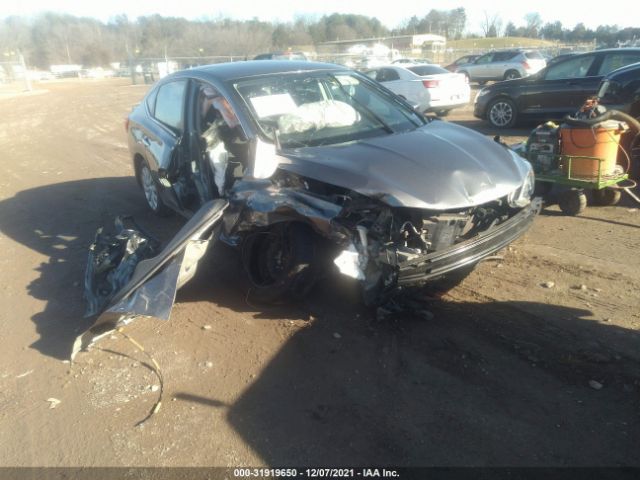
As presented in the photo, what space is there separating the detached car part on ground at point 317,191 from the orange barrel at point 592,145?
1814mm

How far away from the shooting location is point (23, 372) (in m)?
3.58

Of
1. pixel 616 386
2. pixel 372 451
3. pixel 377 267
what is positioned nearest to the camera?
pixel 372 451

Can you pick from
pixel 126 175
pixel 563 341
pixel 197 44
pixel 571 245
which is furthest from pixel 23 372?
pixel 197 44

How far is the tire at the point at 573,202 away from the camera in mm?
5730

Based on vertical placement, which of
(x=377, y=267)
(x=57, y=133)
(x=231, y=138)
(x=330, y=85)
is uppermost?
(x=330, y=85)

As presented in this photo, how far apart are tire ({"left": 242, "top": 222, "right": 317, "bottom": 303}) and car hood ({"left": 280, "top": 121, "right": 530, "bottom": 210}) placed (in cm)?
49

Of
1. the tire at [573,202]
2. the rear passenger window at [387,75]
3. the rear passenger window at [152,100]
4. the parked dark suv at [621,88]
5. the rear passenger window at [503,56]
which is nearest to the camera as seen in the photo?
the tire at [573,202]

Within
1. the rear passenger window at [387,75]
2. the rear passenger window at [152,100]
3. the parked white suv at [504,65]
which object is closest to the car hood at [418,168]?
the rear passenger window at [152,100]

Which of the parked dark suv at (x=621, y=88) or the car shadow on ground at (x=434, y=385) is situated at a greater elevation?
the parked dark suv at (x=621, y=88)

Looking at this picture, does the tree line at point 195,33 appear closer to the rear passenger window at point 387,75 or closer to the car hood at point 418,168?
the rear passenger window at point 387,75

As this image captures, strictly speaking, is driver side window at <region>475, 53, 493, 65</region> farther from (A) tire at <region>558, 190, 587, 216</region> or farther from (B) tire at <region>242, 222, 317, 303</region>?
(B) tire at <region>242, 222, 317, 303</region>

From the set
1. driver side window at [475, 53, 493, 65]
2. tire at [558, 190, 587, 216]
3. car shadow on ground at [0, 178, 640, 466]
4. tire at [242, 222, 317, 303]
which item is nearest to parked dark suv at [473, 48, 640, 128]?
tire at [558, 190, 587, 216]

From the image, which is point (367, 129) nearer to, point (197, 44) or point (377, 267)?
point (377, 267)

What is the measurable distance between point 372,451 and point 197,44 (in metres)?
62.8
